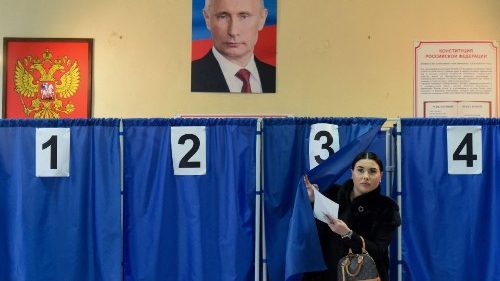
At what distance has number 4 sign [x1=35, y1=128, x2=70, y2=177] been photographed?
3.35m

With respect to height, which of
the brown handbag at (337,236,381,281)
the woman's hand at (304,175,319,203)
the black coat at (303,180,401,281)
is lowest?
the brown handbag at (337,236,381,281)

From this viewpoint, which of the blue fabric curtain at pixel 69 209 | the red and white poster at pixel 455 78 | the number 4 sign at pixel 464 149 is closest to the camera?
the number 4 sign at pixel 464 149

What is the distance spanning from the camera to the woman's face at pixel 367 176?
288 centimetres

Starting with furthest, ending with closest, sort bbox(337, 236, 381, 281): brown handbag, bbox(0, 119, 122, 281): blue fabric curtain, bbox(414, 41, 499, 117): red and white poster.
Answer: bbox(414, 41, 499, 117): red and white poster, bbox(0, 119, 122, 281): blue fabric curtain, bbox(337, 236, 381, 281): brown handbag

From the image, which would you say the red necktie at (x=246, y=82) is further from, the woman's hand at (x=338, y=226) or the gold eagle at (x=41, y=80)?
the woman's hand at (x=338, y=226)

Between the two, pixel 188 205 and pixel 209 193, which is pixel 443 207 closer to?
pixel 209 193

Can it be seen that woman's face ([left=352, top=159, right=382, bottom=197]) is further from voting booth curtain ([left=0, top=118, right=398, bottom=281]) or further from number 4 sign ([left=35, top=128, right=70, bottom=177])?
number 4 sign ([left=35, top=128, right=70, bottom=177])

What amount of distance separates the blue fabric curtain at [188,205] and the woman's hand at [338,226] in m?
0.65

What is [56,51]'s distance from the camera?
4754mm

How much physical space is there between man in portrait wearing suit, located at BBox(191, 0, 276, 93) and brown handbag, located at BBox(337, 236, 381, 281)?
7.43ft

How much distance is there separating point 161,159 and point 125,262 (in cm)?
74

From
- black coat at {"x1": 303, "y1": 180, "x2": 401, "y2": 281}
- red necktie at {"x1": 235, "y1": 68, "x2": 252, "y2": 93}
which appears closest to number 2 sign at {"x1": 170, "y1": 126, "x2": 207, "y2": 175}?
black coat at {"x1": 303, "y1": 180, "x2": 401, "y2": 281}

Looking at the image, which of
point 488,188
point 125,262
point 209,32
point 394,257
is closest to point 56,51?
point 209,32

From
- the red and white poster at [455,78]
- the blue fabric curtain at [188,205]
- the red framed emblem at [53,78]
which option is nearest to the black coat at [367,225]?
the blue fabric curtain at [188,205]
